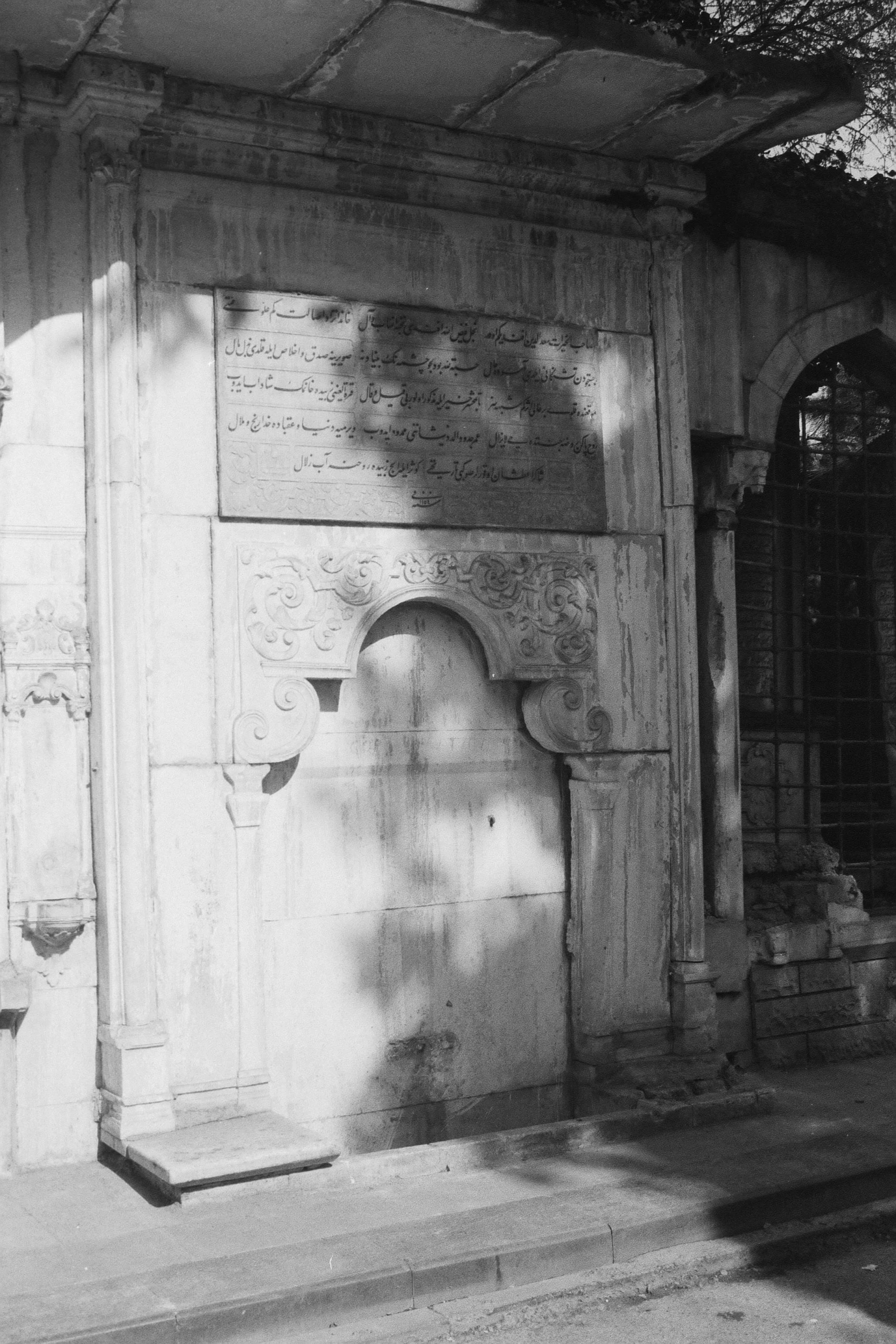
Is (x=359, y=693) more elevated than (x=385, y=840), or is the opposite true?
(x=359, y=693)

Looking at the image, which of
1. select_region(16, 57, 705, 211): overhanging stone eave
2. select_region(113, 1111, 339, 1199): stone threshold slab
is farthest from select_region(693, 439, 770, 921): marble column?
select_region(113, 1111, 339, 1199): stone threshold slab

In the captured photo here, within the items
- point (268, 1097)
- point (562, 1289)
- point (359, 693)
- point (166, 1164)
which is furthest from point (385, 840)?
point (562, 1289)

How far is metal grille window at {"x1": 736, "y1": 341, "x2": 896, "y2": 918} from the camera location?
7988 mm

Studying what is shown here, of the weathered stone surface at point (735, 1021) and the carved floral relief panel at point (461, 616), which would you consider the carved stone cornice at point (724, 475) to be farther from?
the weathered stone surface at point (735, 1021)

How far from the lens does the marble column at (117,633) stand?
5.52 meters

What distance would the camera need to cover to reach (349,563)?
605cm

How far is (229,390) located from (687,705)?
8.25 ft

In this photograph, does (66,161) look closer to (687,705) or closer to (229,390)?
(229,390)

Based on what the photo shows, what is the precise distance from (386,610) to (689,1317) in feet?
9.55

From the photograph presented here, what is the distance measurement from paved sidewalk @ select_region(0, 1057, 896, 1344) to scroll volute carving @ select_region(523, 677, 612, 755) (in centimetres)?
169

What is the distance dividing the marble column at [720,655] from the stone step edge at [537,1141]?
45.6 inches

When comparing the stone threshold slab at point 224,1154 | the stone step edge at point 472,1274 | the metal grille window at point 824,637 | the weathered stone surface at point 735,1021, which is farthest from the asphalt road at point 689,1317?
the metal grille window at point 824,637

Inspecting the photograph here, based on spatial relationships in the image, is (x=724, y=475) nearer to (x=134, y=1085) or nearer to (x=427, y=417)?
(x=427, y=417)

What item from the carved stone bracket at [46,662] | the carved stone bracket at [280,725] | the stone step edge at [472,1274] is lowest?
the stone step edge at [472,1274]
